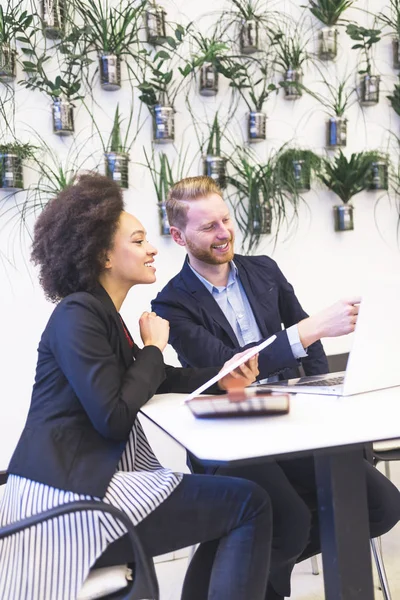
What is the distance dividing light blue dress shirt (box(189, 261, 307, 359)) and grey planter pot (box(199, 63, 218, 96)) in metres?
1.15

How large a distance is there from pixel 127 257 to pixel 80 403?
43 centimetres

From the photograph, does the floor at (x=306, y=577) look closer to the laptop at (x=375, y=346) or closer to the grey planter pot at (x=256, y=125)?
the laptop at (x=375, y=346)

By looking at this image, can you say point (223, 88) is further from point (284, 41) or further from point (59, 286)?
point (59, 286)

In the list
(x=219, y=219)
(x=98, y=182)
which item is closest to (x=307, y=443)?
(x=98, y=182)

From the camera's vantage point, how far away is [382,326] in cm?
149

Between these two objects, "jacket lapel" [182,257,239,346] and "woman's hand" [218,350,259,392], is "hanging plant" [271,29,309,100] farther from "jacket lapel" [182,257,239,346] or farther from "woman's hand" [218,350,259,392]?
"woman's hand" [218,350,259,392]

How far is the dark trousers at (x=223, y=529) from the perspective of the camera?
1.40 metres

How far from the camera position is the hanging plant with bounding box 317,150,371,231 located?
3338 millimetres

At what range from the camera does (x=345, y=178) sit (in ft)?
11.0

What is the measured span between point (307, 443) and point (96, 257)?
789 millimetres

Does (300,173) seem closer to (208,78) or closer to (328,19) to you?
(208,78)

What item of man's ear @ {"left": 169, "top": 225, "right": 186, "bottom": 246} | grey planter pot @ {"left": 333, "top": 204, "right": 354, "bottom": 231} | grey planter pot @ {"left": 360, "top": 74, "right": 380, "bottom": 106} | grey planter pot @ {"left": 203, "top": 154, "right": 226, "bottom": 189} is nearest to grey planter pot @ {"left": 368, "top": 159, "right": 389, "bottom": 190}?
grey planter pot @ {"left": 333, "top": 204, "right": 354, "bottom": 231}

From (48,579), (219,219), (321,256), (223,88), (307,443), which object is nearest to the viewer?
(307,443)

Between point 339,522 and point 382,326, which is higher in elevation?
point 382,326
